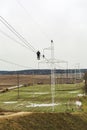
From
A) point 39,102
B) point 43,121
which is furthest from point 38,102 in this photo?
point 43,121

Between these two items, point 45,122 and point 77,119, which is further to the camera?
point 77,119

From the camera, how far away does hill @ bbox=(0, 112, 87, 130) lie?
1054 inches

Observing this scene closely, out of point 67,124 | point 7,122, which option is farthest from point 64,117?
point 7,122

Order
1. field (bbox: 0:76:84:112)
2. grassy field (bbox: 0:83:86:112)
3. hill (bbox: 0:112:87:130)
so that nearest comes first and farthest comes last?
1. hill (bbox: 0:112:87:130)
2. field (bbox: 0:76:84:112)
3. grassy field (bbox: 0:83:86:112)

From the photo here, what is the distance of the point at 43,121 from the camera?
30906 mm

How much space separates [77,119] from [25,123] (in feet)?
27.8

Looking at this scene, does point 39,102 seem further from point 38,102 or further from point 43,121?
point 43,121

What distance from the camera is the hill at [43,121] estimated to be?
26.8m

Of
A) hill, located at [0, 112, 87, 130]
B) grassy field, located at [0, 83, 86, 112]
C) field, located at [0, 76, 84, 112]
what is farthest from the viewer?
grassy field, located at [0, 83, 86, 112]

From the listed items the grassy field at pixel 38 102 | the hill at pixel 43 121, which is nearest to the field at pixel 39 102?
the grassy field at pixel 38 102

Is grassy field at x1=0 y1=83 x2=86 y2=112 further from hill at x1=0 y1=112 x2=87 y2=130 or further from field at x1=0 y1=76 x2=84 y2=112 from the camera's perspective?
hill at x1=0 y1=112 x2=87 y2=130

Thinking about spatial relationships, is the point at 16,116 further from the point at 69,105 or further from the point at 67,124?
the point at 69,105

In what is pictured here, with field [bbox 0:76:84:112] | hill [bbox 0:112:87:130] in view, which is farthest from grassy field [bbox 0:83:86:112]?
hill [bbox 0:112:87:130]

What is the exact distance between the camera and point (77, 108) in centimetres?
4272
